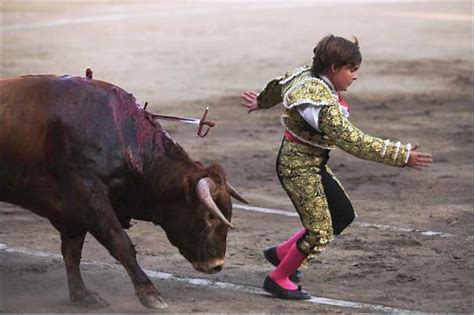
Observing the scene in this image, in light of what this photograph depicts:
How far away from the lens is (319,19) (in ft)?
76.1

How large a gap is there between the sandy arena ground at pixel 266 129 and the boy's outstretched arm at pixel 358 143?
33.8 inches

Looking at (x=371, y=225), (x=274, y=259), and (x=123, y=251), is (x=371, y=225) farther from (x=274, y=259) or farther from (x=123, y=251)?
(x=123, y=251)

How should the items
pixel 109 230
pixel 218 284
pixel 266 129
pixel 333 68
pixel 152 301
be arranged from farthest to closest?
pixel 266 129, pixel 218 284, pixel 333 68, pixel 152 301, pixel 109 230

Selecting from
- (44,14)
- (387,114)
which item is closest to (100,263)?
(387,114)

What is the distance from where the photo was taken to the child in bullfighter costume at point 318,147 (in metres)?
7.01

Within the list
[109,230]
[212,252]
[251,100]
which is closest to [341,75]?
[251,100]

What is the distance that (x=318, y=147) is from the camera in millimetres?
7246

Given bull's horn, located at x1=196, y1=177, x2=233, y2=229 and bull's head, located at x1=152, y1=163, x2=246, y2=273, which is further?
bull's head, located at x1=152, y1=163, x2=246, y2=273

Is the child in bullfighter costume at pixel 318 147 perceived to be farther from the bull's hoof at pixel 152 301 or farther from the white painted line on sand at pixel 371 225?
the white painted line on sand at pixel 371 225

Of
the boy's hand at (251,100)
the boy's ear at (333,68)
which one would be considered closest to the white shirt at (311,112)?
the boy's ear at (333,68)

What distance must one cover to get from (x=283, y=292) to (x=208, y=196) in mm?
881

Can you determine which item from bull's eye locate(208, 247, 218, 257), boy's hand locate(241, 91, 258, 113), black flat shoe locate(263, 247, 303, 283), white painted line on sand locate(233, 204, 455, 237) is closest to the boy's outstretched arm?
boy's hand locate(241, 91, 258, 113)

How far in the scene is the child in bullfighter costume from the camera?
701cm

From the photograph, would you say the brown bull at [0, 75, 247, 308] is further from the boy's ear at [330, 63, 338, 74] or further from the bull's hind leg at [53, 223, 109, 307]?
the boy's ear at [330, 63, 338, 74]
